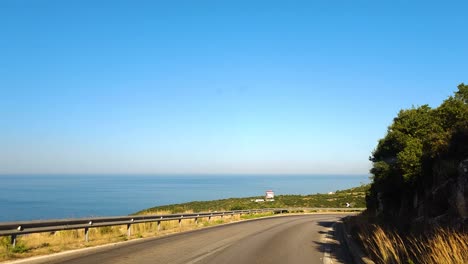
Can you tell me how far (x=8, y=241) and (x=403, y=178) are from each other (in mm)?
16343

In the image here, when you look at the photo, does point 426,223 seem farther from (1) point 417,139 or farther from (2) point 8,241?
(2) point 8,241

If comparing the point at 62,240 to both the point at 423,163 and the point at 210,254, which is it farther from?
the point at 423,163

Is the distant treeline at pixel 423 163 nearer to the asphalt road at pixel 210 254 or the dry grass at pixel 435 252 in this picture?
the dry grass at pixel 435 252

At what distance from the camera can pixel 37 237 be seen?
14.4 m

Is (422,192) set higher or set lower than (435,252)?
higher

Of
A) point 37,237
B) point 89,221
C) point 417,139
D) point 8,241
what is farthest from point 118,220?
point 417,139

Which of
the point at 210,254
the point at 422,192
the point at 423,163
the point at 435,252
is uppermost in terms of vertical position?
the point at 423,163

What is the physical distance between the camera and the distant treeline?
41.8 ft

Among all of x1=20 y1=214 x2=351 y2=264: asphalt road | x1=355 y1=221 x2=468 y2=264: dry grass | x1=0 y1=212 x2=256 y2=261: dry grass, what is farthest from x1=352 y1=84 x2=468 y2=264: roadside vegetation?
x1=0 y1=212 x2=256 y2=261: dry grass

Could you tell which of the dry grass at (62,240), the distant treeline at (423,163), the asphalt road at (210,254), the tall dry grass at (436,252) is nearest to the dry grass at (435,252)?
the tall dry grass at (436,252)

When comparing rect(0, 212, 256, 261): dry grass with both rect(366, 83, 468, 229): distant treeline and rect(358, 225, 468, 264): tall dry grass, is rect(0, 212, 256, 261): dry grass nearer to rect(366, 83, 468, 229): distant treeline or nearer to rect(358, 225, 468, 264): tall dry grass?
rect(358, 225, 468, 264): tall dry grass

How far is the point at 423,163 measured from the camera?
56.0 ft

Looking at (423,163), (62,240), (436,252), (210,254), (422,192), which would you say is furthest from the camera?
(423,163)

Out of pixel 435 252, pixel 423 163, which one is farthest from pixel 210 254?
pixel 423 163
